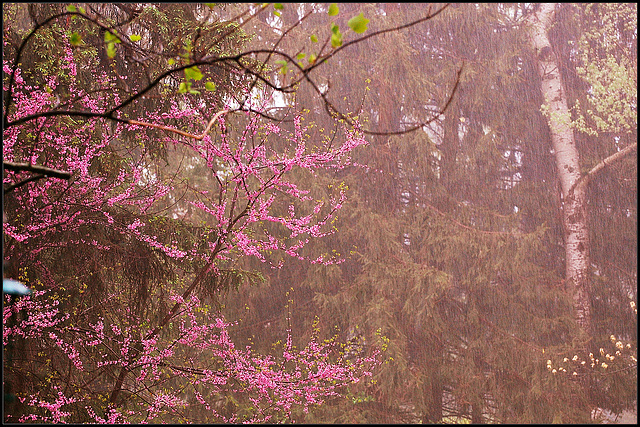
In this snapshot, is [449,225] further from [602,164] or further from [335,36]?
[335,36]

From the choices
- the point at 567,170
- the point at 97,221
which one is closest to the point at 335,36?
the point at 97,221

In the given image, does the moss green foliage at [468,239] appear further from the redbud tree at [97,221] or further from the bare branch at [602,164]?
the redbud tree at [97,221]

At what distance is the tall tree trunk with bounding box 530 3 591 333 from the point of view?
7.78 meters

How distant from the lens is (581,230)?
8.05 metres

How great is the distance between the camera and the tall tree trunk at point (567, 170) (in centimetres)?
778

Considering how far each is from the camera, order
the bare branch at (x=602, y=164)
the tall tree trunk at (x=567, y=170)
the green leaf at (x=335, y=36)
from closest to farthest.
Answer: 1. the green leaf at (x=335, y=36)
2. the bare branch at (x=602, y=164)
3. the tall tree trunk at (x=567, y=170)

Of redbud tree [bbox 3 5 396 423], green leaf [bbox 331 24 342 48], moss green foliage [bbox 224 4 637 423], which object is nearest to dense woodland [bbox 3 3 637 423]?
moss green foliage [bbox 224 4 637 423]

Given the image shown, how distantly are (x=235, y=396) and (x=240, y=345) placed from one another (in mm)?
779

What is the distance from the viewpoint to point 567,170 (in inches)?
330

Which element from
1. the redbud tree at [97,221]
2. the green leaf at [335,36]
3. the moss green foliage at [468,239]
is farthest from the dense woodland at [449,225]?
the green leaf at [335,36]

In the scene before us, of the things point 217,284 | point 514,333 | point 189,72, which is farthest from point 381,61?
point 189,72

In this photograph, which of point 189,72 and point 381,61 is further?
point 381,61

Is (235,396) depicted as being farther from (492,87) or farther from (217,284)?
(492,87)

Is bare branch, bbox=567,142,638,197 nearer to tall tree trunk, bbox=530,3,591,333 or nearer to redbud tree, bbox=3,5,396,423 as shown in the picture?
tall tree trunk, bbox=530,3,591,333
